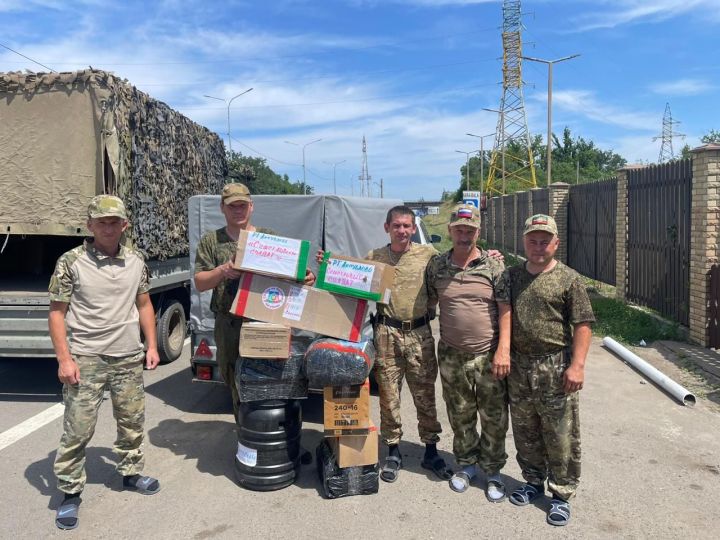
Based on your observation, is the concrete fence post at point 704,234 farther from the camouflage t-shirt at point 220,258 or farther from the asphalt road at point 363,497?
the camouflage t-shirt at point 220,258

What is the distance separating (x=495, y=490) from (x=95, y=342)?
2.71 metres

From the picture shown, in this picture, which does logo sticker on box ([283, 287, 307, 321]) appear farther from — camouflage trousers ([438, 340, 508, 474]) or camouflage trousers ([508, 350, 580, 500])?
camouflage trousers ([508, 350, 580, 500])

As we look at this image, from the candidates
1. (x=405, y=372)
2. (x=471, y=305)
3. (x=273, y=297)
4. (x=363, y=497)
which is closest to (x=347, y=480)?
(x=363, y=497)

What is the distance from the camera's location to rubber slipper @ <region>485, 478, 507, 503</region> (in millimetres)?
3617

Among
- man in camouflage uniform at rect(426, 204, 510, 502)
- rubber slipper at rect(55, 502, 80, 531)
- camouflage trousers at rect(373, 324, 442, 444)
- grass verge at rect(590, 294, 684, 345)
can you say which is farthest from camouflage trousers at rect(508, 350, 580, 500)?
grass verge at rect(590, 294, 684, 345)

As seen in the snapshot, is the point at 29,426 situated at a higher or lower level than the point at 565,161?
lower

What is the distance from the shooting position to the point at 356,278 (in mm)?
3691

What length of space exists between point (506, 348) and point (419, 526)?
1.17 meters

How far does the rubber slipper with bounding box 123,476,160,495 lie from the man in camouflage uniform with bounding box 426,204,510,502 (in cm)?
198

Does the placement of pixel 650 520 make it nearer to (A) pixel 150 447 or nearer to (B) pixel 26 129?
(A) pixel 150 447

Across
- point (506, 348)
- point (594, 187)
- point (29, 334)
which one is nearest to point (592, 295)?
point (594, 187)

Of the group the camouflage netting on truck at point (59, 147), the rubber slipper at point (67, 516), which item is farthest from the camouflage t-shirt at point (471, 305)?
the camouflage netting on truck at point (59, 147)

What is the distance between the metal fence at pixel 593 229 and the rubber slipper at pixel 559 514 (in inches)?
344

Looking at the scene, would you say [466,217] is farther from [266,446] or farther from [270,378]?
[266,446]
